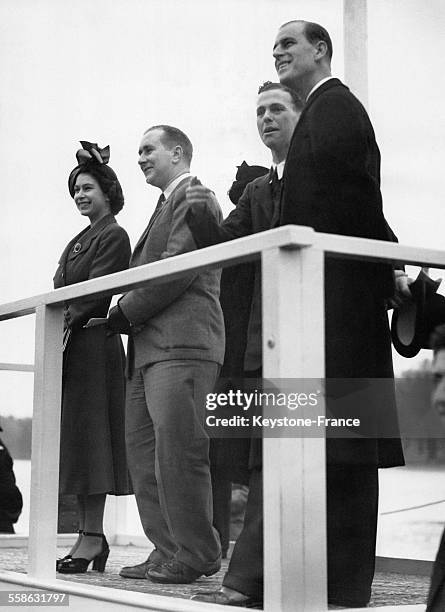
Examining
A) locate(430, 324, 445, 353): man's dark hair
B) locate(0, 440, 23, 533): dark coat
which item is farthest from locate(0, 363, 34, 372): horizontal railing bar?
locate(430, 324, 445, 353): man's dark hair

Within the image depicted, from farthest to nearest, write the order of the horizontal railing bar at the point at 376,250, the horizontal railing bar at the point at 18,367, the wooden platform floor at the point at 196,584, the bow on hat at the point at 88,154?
the bow on hat at the point at 88,154 < the horizontal railing bar at the point at 18,367 < the wooden platform floor at the point at 196,584 < the horizontal railing bar at the point at 376,250

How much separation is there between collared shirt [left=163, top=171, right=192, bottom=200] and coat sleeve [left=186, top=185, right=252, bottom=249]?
1.13 ft

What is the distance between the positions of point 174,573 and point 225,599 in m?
0.32

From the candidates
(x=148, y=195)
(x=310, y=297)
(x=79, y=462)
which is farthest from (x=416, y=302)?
(x=148, y=195)

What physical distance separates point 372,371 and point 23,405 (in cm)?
107

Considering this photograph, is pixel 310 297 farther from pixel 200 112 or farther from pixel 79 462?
pixel 200 112

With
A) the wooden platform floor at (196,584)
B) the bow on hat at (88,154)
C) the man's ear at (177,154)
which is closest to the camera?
the wooden platform floor at (196,584)

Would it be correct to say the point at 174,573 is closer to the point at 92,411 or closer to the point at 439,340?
the point at 92,411

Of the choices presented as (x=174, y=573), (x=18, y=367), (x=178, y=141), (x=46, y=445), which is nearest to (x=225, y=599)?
(x=174, y=573)

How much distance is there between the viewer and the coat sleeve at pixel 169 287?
243 cm

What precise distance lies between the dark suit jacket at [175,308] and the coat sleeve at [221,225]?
0.08 feet

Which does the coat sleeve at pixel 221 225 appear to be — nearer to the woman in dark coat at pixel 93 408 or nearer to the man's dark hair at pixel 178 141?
the woman in dark coat at pixel 93 408

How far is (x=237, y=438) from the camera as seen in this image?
215 centimetres

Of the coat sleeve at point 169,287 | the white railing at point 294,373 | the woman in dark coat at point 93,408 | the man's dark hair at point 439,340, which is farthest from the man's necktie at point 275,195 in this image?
the man's dark hair at point 439,340
